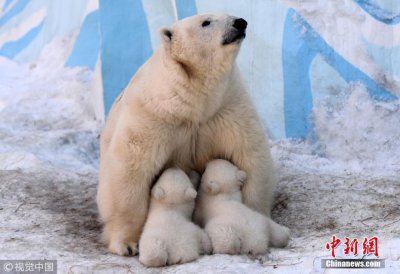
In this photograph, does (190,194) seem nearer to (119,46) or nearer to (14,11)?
(119,46)

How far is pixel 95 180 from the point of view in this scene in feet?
18.2

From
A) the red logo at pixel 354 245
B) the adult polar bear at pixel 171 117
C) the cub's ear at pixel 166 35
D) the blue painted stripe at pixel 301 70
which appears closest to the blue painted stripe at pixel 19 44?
the blue painted stripe at pixel 301 70

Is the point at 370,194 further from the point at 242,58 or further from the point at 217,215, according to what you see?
the point at 242,58

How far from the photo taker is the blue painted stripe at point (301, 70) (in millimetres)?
6051

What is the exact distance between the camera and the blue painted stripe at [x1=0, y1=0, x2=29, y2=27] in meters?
8.38

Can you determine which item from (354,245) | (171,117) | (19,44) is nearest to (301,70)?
(171,117)

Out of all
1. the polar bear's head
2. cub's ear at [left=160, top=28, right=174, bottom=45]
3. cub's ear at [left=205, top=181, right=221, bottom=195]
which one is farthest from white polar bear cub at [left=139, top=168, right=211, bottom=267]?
cub's ear at [left=160, top=28, right=174, bottom=45]

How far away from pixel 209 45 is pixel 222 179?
77cm

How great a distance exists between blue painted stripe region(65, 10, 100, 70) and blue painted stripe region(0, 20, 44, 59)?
0.87 metres

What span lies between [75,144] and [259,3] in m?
2.07

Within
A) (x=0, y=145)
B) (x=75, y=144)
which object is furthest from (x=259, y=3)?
(x=0, y=145)

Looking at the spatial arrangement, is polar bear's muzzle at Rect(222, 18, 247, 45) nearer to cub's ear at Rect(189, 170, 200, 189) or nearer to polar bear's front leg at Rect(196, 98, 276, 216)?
polar bear's front leg at Rect(196, 98, 276, 216)

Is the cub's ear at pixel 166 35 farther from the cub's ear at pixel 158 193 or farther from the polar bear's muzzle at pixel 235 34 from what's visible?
the cub's ear at pixel 158 193

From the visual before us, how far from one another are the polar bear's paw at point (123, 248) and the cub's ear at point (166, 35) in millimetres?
1170
